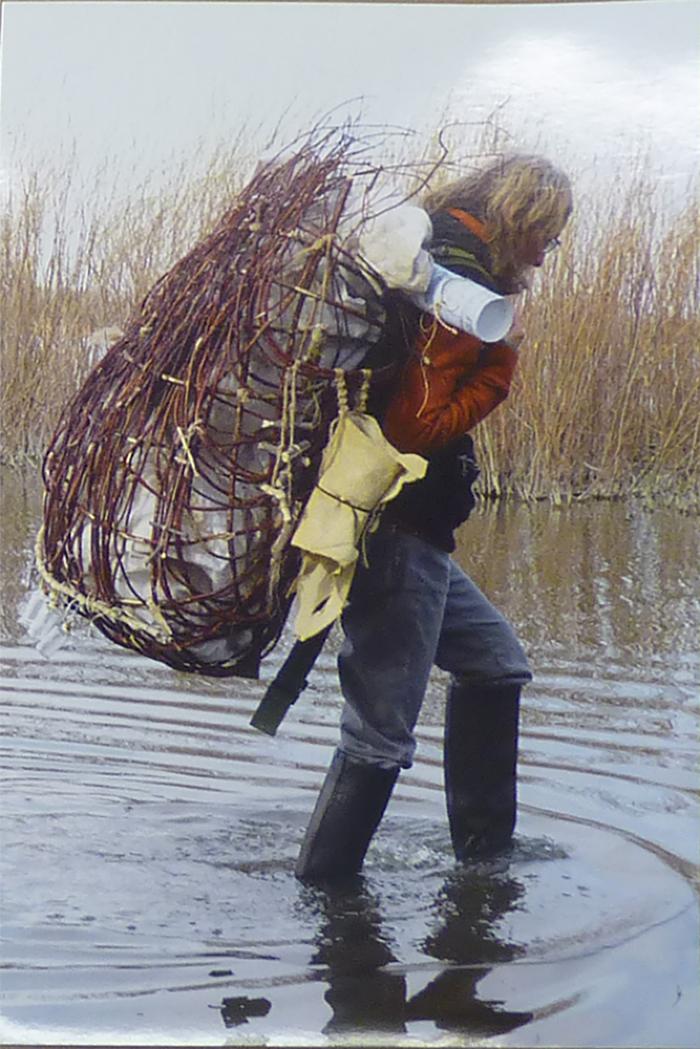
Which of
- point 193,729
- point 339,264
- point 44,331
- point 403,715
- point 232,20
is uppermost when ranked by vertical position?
point 232,20

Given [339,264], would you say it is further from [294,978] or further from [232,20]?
[294,978]

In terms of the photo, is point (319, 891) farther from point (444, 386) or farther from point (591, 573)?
point (591, 573)

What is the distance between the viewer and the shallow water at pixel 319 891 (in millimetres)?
2410

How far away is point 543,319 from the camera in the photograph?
348 cm

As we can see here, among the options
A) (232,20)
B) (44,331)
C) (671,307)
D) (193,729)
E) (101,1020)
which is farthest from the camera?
(193,729)

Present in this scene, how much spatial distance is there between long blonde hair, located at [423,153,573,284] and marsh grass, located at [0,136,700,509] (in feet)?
1.09

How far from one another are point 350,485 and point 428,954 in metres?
0.75

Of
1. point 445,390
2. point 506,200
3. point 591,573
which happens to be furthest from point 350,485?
point 591,573

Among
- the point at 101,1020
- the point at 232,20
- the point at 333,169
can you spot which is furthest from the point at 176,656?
the point at 232,20

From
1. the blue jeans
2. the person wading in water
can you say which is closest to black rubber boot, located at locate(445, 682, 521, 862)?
the person wading in water

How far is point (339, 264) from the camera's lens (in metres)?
2.43

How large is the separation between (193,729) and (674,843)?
1.14 meters

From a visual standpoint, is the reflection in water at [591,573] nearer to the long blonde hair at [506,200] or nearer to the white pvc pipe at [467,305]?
the long blonde hair at [506,200]

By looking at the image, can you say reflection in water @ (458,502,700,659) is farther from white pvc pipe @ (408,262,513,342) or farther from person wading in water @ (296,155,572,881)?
white pvc pipe @ (408,262,513,342)
